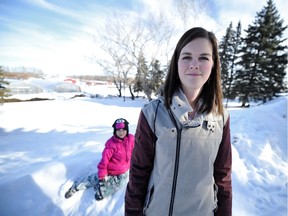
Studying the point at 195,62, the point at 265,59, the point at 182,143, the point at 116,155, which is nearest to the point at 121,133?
the point at 116,155

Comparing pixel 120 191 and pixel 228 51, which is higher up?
pixel 228 51

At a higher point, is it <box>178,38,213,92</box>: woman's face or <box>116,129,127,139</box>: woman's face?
<box>178,38,213,92</box>: woman's face

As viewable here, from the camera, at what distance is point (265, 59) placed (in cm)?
1748

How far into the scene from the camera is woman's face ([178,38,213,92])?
1097mm

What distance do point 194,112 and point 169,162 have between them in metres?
0.42

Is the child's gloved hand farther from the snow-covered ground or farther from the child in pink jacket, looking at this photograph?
the snow-covered ground

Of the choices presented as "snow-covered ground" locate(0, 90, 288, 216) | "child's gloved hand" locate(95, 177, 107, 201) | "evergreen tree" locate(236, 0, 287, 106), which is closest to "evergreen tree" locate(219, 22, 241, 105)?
"evergreen tree" locate(236, 0, 287, 106)

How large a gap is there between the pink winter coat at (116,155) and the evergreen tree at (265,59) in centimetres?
1906

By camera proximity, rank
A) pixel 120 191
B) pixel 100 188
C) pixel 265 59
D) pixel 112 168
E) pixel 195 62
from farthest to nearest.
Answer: pixel 265 59 → pixel 112 168 → pixel 120 191 → pixel 100 188 → pixel 195 62

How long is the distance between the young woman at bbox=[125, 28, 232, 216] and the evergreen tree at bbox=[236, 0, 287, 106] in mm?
20170

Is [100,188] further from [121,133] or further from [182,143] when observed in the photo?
[182,143]

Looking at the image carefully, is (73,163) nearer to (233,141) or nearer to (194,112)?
(194,112)

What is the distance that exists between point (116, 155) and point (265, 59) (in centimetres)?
2039

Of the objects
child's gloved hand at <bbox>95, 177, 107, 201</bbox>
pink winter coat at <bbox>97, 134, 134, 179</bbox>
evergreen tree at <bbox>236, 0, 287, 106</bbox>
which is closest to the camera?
child's gloved hand at <bbox>95, 177, 107, 201</bbox>
